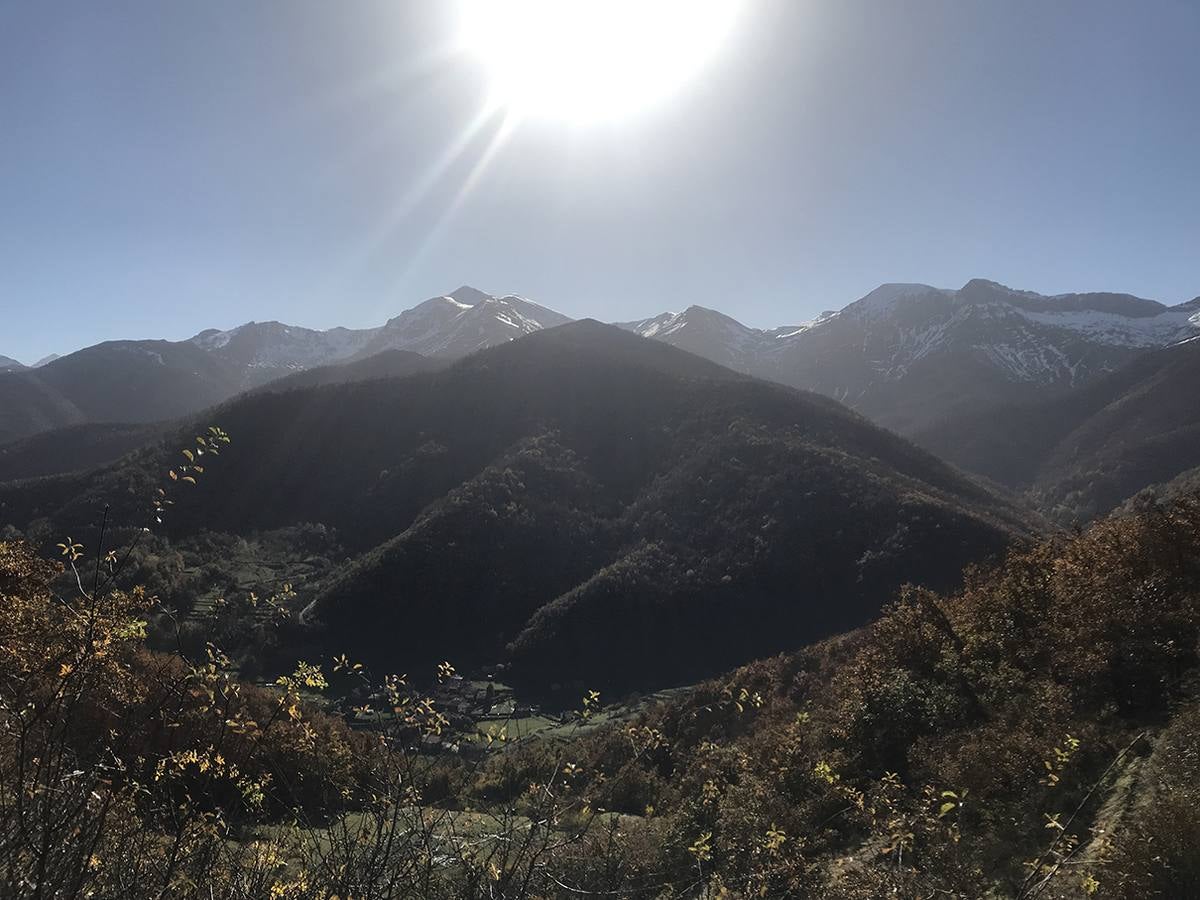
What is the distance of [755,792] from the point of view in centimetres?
1132

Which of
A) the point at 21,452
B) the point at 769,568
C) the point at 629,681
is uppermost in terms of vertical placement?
the point at 21,452

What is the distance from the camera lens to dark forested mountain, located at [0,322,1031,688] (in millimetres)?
85750

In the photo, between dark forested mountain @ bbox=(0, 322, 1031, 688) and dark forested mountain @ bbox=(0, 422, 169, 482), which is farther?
dark forested mountain @ bbox=(0, 422, 169, 482)

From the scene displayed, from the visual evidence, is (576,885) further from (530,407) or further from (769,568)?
(530,407)

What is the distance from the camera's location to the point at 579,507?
111375mm

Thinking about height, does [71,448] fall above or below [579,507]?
above

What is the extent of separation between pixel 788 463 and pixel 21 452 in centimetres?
20149

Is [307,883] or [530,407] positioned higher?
[530,407]

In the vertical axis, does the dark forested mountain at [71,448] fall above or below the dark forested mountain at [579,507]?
above

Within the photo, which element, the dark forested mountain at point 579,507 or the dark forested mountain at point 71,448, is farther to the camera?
the dark forested mountain at point 71,448

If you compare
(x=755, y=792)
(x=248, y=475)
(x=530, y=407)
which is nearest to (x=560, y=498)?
(x=530, y=407)

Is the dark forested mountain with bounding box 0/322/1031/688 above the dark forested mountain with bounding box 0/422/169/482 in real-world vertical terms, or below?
below

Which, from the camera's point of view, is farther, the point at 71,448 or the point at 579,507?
the point at 71,448

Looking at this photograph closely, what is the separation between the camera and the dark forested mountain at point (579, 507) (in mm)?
85750
